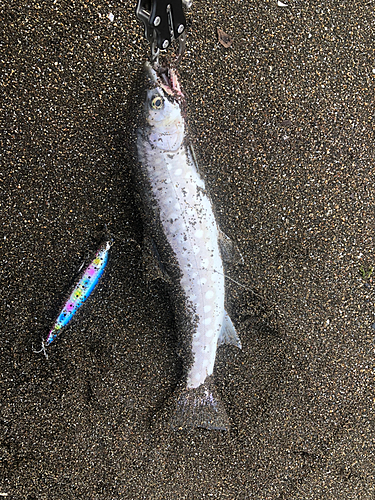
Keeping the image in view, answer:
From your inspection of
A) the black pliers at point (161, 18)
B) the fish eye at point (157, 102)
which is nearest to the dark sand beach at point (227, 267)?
the fish eye at point (157, 102)

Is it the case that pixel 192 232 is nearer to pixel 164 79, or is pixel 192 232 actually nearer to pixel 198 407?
pixel 164 79

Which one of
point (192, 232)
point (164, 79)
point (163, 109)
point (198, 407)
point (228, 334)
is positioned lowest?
point (198, 407)

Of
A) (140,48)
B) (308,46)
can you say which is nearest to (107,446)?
(140,48)

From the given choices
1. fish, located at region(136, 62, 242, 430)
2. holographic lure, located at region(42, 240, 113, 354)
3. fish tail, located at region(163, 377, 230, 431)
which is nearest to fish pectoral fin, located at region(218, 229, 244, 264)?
fish, located at region(136, 62, 242, 430)

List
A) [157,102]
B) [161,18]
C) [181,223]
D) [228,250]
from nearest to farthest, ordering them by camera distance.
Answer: [161,18] < [157,102] < [181,223] < [228,250]

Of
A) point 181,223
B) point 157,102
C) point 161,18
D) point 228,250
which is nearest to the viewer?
point 161,18

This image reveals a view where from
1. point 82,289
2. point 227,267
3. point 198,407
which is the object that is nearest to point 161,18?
point 227,267

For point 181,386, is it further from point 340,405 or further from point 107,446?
point 340,405

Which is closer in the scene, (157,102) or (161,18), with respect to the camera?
(161,18)
